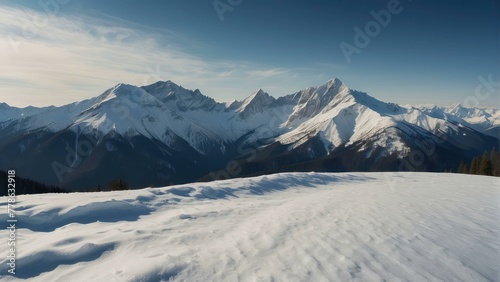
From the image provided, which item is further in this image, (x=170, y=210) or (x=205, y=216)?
(x=170, y=210)

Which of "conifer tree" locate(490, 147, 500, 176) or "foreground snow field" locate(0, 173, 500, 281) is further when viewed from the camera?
"conifer tree" locate(490, 147, 500, 176)

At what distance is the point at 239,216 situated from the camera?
44.2 ft

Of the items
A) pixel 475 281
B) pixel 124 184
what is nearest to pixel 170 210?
pixel 475 281

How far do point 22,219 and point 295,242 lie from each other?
1106 cm

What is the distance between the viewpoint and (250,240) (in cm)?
980

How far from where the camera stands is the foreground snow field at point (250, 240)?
7.68 m

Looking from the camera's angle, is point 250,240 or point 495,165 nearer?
point 250,240

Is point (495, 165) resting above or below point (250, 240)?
below

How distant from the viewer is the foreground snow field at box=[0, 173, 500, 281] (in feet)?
25.2


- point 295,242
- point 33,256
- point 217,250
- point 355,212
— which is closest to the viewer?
point 33,256

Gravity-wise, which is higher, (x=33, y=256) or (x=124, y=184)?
(x=33, y=256)

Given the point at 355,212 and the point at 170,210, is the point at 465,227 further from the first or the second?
the point at 170,210

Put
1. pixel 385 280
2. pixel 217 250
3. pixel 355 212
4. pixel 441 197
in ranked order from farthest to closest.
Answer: pixel 441 197 < pixel 355 212 < pixel 217 250 < pixel 385 280

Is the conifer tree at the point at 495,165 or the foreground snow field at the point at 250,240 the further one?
the conifer tree at the point at 495,165
